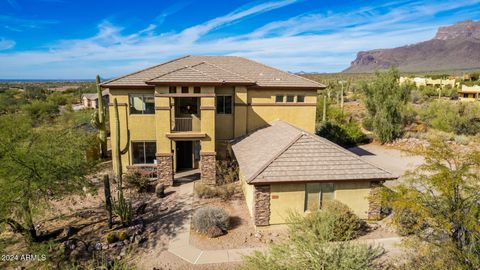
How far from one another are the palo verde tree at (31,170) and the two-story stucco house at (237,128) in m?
5.61

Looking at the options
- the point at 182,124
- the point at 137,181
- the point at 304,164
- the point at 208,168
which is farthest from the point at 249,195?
the point at 137,181

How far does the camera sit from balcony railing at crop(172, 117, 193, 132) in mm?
18344

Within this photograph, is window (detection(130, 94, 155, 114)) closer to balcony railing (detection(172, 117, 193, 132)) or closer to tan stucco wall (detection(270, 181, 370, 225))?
balcony railing (detection(172, 117, 193, 132))

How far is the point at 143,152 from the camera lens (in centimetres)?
1967

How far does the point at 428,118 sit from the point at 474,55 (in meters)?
168

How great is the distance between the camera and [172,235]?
41.5 ft

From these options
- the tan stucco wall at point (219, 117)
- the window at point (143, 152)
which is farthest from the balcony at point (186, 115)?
the window at point (143, 152)

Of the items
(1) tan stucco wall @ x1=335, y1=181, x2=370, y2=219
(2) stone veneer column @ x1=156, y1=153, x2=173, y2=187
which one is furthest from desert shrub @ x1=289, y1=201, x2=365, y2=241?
(2) stone veneer column @ x1=156, y1=153, x2=173, y2=187

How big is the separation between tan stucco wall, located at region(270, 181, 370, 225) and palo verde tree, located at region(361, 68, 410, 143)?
18234 millimetres

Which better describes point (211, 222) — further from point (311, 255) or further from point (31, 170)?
point (31, 170)

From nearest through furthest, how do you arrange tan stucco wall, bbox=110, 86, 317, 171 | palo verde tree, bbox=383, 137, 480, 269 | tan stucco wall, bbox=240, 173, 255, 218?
palo verde tree, bbox=383, 137, 480, 269 < tan stucco wall, bbox=240, 173, 255, 218 < tan stucco wall, bbox=110, 86, 317, 171

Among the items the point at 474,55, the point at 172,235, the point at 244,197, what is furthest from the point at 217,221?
the point at 474,55

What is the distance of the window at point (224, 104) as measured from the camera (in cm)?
1986

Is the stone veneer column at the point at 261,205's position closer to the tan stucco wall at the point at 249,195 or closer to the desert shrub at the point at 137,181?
the tan stucco wall at the point at 249,195
